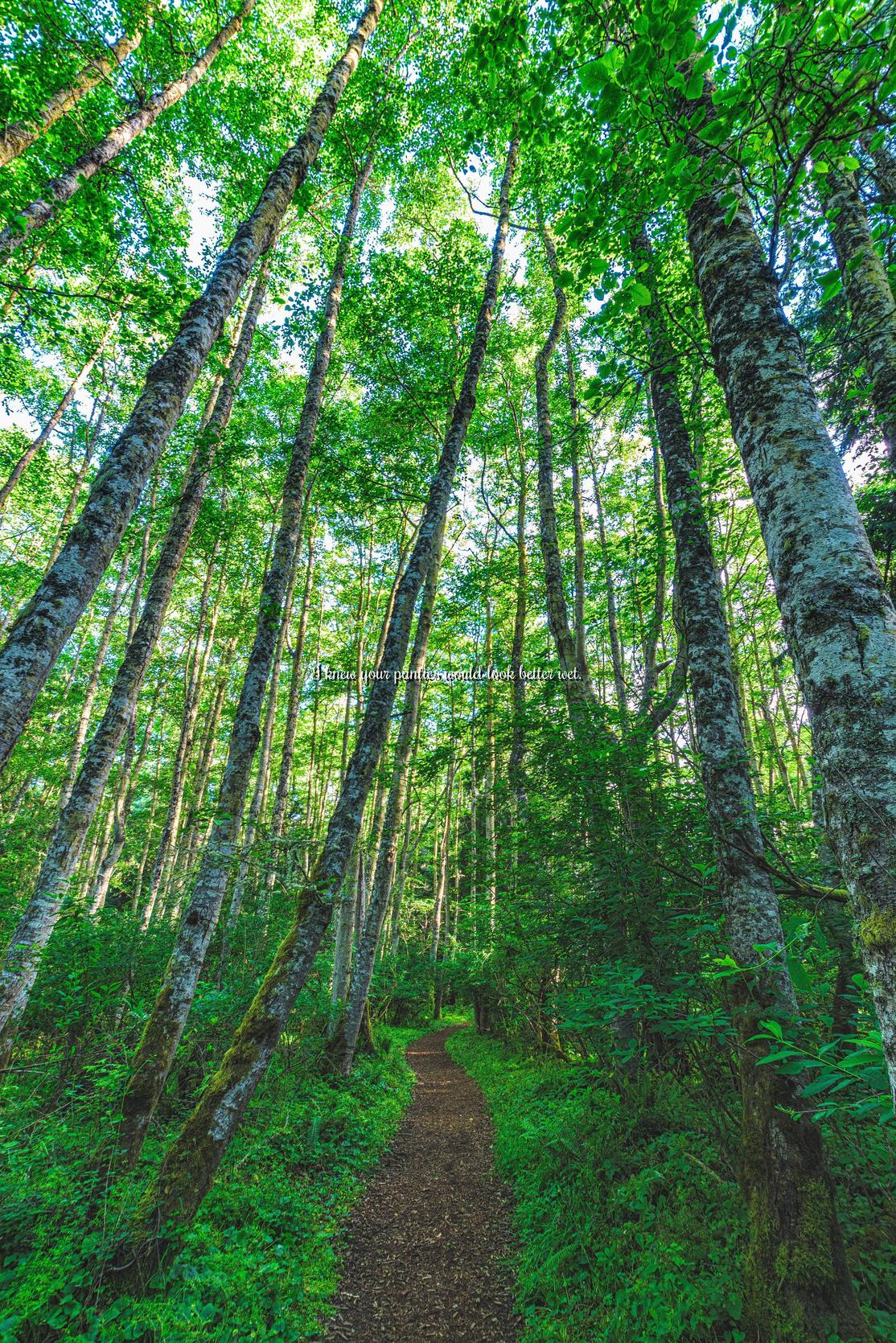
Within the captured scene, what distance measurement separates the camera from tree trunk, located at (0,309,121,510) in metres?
12.6

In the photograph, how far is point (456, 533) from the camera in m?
15.8

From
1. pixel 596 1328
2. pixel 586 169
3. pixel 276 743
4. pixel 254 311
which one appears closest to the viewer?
pixel 586 169

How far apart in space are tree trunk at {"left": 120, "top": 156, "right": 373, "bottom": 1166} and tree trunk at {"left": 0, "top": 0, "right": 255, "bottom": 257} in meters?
3.25

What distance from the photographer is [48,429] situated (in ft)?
44.4

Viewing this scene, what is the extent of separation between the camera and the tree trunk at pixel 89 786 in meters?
5.21

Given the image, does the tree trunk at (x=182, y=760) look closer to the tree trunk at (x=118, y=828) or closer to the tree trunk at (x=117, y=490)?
the tree trunk at (x=118, y=828)

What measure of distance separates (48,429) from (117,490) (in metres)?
14.3

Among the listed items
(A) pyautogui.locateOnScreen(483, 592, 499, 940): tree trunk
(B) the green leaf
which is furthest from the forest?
(A) pyautogui.locateOnScreen(483, 592, 499, 940): tree trunk

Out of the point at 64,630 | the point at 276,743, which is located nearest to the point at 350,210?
the point at 64,630

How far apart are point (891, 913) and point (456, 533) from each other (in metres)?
15.5

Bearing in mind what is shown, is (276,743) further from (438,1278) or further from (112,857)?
(438,1278)

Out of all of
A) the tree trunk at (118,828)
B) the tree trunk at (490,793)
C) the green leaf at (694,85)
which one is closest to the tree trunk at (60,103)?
the green leaf at (694,85)

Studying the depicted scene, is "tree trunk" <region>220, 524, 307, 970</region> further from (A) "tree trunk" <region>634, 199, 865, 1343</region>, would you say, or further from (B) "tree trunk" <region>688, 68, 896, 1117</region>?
(B) "tree trunk" <region>688, 68, 896, 1117</region>

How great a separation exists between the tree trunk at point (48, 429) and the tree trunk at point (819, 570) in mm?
15412
